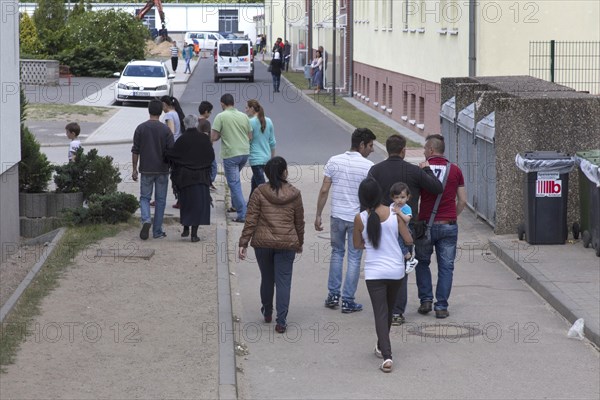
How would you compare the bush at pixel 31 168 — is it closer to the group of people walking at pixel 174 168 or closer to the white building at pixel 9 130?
the white building at pixel 9 130

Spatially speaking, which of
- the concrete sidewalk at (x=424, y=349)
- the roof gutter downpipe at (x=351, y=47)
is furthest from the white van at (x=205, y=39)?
the concrete sidewalk at (x=424, y=349)

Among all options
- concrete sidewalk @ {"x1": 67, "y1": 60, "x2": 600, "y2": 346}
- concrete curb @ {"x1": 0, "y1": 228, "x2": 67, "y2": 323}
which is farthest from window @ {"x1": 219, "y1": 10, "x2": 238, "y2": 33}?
concrete sidewalk @ {"x1": 67, "y1": 60, "x2": 600, "y2": 346}

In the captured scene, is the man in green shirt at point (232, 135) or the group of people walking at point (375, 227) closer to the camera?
the group of people walking at point (375, 227)

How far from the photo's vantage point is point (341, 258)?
11.2 meters

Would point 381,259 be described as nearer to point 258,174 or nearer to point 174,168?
point 174,168

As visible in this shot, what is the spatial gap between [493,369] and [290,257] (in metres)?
2.09

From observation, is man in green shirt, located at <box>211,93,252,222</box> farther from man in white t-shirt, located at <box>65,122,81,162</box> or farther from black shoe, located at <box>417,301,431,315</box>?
black shoe, located at <box>417,301,431,315</box>


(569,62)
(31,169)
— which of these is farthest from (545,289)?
(569,62)

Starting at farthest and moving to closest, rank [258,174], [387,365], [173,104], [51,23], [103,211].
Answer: [51,23]
[173,104]
[258,174]
[103,211]
[387,365]

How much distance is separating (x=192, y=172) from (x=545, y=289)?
4.68 metres

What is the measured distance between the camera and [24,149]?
16547mm

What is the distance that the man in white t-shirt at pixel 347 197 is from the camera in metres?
11.0

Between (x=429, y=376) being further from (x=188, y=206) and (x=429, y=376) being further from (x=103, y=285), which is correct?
(x=188, y=206)

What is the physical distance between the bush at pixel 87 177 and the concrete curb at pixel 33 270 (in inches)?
45.8
